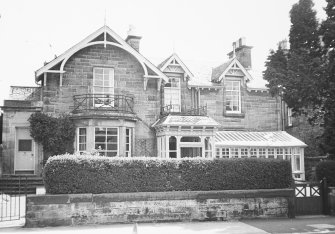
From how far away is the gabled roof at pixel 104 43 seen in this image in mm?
20938

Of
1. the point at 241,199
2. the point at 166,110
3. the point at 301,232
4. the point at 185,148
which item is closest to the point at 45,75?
the point at 166,110

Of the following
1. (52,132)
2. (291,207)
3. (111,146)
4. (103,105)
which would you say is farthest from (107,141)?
(291,207)

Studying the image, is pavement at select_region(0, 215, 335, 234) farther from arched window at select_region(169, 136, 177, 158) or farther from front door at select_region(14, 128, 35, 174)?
arched window at select_region(169, 136, 177, 158)

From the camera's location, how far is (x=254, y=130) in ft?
88.1

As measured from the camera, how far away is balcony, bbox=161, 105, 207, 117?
76.4ft

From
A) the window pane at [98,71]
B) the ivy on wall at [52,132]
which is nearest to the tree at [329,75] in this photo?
the window pane at [98,71]

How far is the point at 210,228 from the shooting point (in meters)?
11.7

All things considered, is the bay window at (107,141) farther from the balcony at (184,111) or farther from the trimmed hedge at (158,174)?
the trimmed hedge at (158,174)

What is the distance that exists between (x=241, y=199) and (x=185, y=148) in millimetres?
11133

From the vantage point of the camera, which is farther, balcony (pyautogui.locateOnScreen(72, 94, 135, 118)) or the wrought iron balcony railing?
the wrought iron balcony railing

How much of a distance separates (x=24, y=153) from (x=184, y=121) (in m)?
9.41

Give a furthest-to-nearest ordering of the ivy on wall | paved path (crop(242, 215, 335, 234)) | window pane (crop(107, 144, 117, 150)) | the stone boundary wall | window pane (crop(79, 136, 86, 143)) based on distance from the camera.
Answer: window pane (crop(107, 144, 117, 150)) < window pane (crop(79, 136, 86, 143)) < the ivy on wall < the stone boundary wall < paved path (crop(242, 215, 335, 234))

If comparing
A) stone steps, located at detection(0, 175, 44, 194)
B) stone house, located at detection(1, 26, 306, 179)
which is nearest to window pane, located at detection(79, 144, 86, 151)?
stone house, located at detection(1, 26, 306, 179)

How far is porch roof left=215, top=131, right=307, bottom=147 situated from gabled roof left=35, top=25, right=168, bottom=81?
5727 mm
